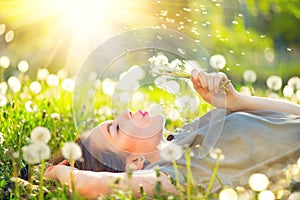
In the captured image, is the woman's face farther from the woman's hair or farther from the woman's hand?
the woman's hand

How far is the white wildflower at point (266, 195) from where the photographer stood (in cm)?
166

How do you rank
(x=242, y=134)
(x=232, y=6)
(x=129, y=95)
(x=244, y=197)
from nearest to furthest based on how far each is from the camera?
(x=244, y=197) → (x=242, y=134) → (x=129, y=95) → (x=232, y=6)

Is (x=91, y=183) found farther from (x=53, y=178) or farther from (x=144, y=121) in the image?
(x=144, y=121)

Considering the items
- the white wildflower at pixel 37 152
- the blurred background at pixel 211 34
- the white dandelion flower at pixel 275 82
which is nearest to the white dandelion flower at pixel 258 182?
the white wildflower at pixel 37 152

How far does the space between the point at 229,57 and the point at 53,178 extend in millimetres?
2815

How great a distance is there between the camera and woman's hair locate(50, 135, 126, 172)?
7.18 feet

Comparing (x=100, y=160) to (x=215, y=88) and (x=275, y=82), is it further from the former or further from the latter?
(x=275, y=82)

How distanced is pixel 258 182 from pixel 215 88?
42cm

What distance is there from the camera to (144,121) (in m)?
2.12

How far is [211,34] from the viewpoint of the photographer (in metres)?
4.67

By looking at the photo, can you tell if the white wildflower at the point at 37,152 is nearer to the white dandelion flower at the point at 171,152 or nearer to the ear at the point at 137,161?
the white dandelion flower at the point at 171,152

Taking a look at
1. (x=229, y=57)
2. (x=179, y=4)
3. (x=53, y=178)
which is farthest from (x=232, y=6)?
(x=53, y=178)

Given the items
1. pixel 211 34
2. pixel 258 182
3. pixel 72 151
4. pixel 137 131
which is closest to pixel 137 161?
pixel 137 131

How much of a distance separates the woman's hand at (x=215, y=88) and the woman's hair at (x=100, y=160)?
1.04ft
